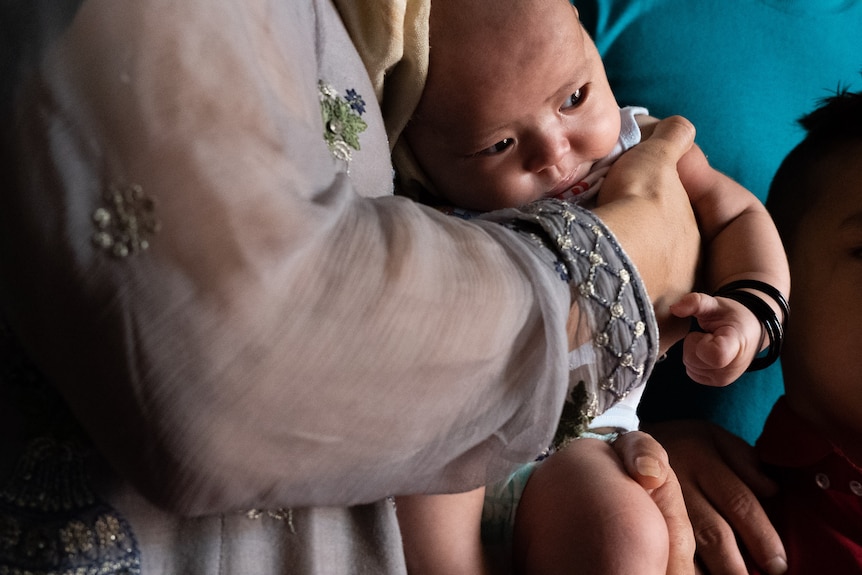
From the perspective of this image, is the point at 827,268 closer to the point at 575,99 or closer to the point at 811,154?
the point at 811,154

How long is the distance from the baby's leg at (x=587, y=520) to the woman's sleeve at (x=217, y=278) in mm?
409

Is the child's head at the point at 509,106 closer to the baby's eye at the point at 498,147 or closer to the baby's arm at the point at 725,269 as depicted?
the baby's eye at the point at 498,147

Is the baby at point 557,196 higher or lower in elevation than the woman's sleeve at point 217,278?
lower

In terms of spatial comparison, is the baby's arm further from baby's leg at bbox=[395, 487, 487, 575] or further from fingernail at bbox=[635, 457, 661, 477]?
baby's leg at bbox=[395, 487, 487, 575]

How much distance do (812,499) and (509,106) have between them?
0.86m

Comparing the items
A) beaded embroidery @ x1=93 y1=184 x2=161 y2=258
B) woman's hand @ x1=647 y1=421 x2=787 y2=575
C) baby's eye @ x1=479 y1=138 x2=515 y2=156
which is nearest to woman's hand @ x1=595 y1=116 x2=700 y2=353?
baby's eye @ x1=479 y1=138 x2=515 y2=156

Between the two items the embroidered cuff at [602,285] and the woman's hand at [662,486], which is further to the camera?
the woman's hand at [662,486]

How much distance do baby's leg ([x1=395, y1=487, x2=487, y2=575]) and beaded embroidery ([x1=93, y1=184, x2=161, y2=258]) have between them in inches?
17.8

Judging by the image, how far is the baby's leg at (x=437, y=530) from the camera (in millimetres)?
759

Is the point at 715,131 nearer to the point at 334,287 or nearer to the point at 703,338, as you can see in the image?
the point at 703,338

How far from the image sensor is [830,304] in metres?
1.22

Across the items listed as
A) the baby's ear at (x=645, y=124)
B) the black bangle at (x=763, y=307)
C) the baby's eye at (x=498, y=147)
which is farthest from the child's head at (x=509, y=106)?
the black bangle at (x=763, y=307)

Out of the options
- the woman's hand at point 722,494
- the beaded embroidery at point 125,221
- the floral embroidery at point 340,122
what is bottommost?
the woman's hand at point 722,494

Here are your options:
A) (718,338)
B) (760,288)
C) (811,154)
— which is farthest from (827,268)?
(718,338)
